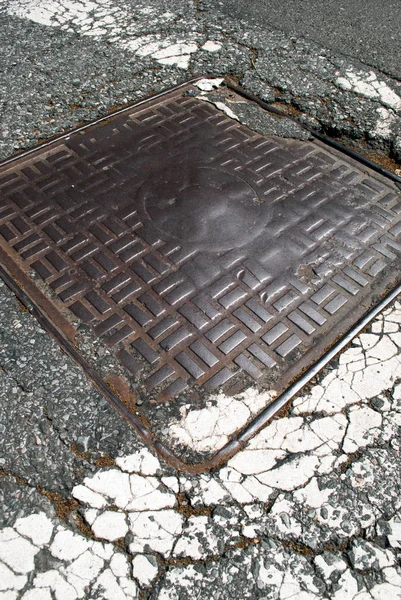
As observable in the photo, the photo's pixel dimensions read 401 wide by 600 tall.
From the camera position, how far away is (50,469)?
172 centimetres

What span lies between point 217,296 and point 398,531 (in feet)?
3.40

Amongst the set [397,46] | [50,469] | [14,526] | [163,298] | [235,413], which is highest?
[397,46]

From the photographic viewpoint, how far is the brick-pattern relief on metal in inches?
81.7

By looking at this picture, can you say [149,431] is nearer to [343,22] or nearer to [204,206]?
[204,206]

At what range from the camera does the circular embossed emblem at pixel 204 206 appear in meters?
2.42

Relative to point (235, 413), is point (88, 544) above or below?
below

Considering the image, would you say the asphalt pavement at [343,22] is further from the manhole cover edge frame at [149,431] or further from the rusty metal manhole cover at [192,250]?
the manhole cover edge frame at [149,431]

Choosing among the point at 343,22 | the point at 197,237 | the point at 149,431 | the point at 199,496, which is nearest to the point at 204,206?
the point at 197,237

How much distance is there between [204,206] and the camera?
254cm

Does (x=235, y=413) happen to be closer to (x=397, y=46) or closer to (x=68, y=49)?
(x=68, y=49)

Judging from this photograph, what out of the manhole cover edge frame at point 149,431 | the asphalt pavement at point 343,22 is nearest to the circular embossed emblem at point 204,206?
the manhole cover edge frame at point 149,431

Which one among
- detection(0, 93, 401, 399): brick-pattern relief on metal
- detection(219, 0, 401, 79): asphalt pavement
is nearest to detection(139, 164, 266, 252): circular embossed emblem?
detection(0, 93, 401, 399): brick-pattern relief on metal

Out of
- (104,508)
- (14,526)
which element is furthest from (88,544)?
(14,526)

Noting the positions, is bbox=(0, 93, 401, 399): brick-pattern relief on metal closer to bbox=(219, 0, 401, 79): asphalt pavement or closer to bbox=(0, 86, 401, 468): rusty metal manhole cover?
bbox=(0, 86, 401, 468): rusty metal manhole cover
